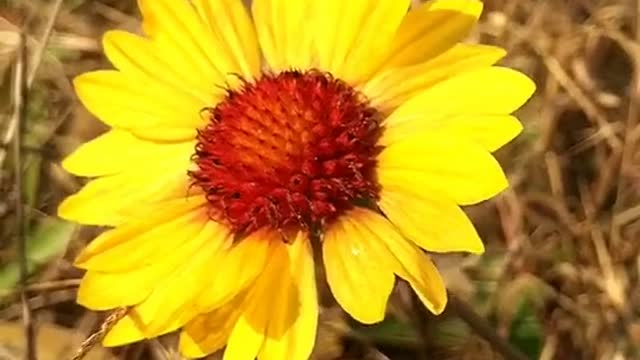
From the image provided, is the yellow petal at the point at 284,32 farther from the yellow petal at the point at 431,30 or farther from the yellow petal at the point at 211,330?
the yellow petal at the point at 211,330

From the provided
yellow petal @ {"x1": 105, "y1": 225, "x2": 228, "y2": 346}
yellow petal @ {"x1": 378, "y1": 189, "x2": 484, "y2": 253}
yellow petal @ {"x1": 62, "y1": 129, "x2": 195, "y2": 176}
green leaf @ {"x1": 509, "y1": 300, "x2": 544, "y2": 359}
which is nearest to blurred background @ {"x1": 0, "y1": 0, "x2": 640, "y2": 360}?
green leaf @ {"x1": 509, "y1": 300, "x2": 544, "y2": 359}

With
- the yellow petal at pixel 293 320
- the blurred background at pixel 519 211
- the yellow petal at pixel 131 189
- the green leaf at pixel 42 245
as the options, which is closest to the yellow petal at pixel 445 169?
the yellow petal at pixel 293 320

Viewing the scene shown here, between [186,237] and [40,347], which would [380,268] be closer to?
[186,237]

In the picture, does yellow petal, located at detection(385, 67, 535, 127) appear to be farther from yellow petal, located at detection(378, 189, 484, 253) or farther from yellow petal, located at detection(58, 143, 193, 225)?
yellow petal, located at detection(58, 143, 193, 225)

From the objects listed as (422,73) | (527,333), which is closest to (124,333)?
(422,73)

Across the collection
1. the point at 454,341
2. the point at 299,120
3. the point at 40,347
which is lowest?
the point at 454,341

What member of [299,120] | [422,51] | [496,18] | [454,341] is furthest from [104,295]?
[496,18]
